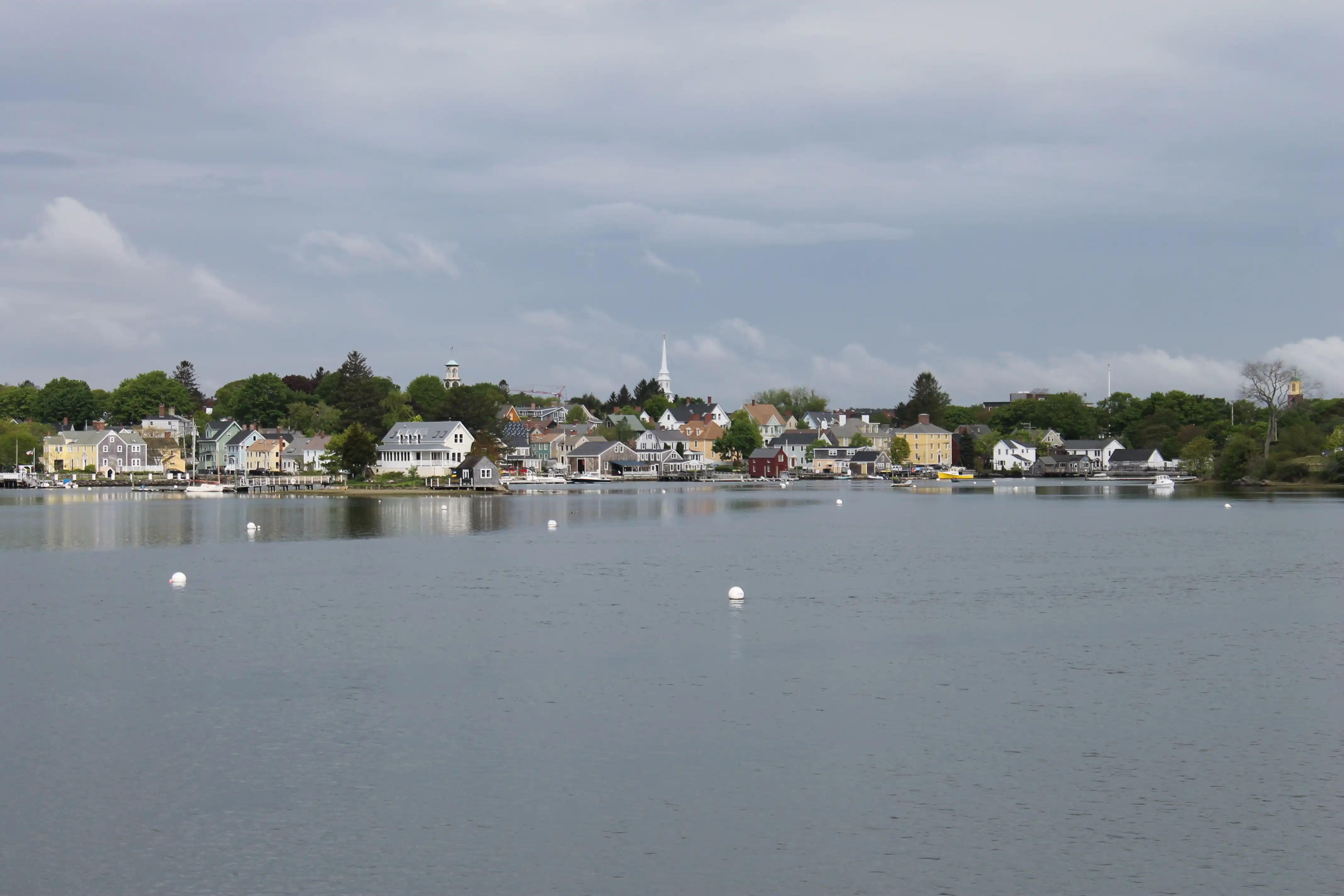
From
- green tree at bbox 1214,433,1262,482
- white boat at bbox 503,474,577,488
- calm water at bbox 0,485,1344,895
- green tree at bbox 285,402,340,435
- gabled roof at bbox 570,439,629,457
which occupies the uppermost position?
green tree at bbox 285,402,340,435

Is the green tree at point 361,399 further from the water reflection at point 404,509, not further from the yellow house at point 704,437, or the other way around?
the yellow house at point 704,437

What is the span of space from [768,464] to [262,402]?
70287 mm

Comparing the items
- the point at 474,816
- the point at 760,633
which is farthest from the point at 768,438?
the point at 474,816

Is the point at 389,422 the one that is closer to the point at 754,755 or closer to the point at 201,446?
the point at 201,446

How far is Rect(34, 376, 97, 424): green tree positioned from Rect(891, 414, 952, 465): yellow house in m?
110

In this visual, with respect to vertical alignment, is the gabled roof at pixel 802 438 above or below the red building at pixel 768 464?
above

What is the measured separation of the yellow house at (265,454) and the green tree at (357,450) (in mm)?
33580

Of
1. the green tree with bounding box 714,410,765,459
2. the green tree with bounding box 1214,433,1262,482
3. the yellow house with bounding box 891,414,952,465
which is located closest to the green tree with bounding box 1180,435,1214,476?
the green tree with bounding box 1214,433,1262,482

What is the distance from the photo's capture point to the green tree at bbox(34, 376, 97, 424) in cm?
17200

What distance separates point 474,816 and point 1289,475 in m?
112

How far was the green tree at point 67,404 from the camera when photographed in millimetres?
172000

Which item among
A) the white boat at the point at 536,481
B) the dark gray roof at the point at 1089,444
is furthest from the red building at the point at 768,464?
the dark gray roof at the point at 1089,444

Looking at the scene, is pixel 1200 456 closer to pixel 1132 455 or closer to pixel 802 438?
pixel 1132 455

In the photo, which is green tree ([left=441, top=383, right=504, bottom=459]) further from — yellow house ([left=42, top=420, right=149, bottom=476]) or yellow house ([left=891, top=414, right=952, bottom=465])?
yellow house ([left=891, top=414, right=952, bottom=465])
